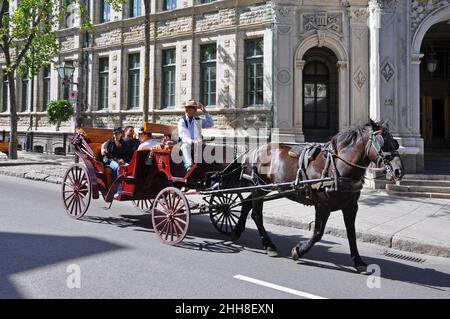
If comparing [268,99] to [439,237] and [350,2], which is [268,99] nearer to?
[350,2]

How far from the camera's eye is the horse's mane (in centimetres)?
570

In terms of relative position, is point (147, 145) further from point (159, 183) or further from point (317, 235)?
point (317, 235)

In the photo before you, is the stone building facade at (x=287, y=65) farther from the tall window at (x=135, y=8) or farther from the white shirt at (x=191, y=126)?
the white shirt at (x=191, y=126)

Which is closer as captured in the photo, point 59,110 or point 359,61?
point 359,61

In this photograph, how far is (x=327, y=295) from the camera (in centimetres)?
471

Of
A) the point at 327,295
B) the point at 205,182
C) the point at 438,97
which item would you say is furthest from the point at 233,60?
the point at 327,295

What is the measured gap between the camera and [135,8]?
2233cm

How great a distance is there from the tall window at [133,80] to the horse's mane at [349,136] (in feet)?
56.4

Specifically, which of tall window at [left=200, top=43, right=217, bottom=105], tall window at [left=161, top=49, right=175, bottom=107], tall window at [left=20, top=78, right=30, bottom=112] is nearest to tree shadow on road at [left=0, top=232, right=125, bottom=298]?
tall window at [left=200, top=43, right=217, bottom=105]

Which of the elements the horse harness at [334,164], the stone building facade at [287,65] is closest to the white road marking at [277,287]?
the horse harness at [334,164]

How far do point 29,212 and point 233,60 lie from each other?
11.3 metres

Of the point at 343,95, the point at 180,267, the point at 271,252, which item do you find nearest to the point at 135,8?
the point at 343,95

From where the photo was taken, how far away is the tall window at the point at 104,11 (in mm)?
23375

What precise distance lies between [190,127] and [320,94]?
1060 centimetres
